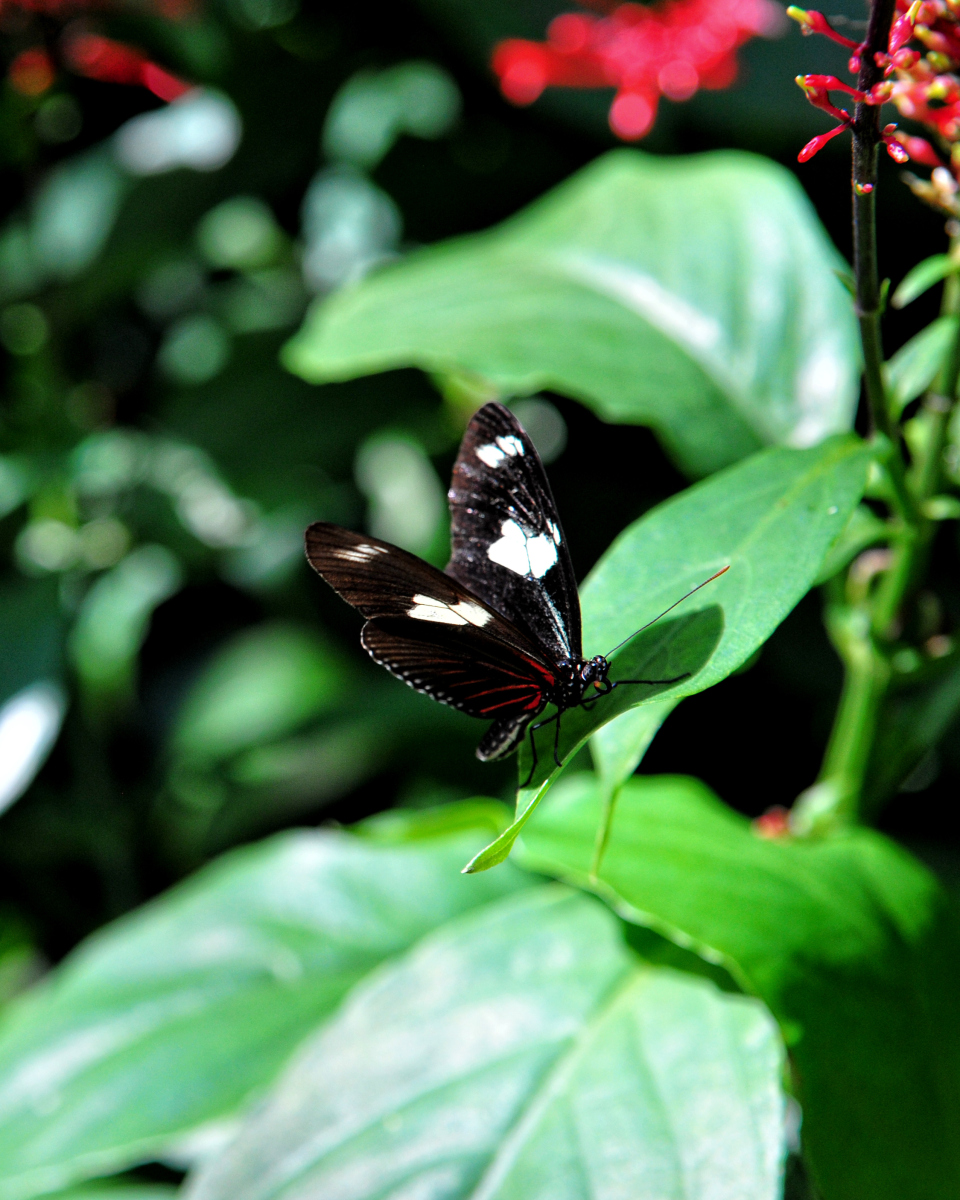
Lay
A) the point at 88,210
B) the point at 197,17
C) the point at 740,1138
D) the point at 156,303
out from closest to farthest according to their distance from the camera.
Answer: the point at 740,1138 < the point at 197,17 < the point at 88,210 < the point at 156,303

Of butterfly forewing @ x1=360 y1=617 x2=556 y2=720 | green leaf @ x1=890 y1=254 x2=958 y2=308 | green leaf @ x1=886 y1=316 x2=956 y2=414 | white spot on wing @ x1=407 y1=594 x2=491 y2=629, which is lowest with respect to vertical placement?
butterfly forewing @ x1=360 y1=617 x2=556 y2=720

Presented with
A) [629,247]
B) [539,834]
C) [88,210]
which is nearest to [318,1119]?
[539,834]

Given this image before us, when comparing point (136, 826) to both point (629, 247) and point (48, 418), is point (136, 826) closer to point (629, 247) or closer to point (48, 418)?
point (48, 418)

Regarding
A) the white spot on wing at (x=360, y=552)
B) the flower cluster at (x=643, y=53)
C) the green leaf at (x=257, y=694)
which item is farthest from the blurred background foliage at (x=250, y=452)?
the white spot on wing at (x=360, y=552)

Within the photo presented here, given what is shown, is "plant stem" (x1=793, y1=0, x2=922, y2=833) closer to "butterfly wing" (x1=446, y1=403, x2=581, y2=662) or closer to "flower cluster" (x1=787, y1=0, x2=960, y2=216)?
"flower cluster" (x1=787, y1=0, x2=960, y2=216)

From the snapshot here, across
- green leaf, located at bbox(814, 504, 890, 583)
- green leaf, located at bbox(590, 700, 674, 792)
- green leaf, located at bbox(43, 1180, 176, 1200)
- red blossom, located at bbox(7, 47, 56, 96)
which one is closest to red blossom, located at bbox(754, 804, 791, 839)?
green leaf, located at bbox(814, 504, 890, 583)

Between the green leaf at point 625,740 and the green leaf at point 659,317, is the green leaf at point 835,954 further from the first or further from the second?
the green leaf at point 659,317
